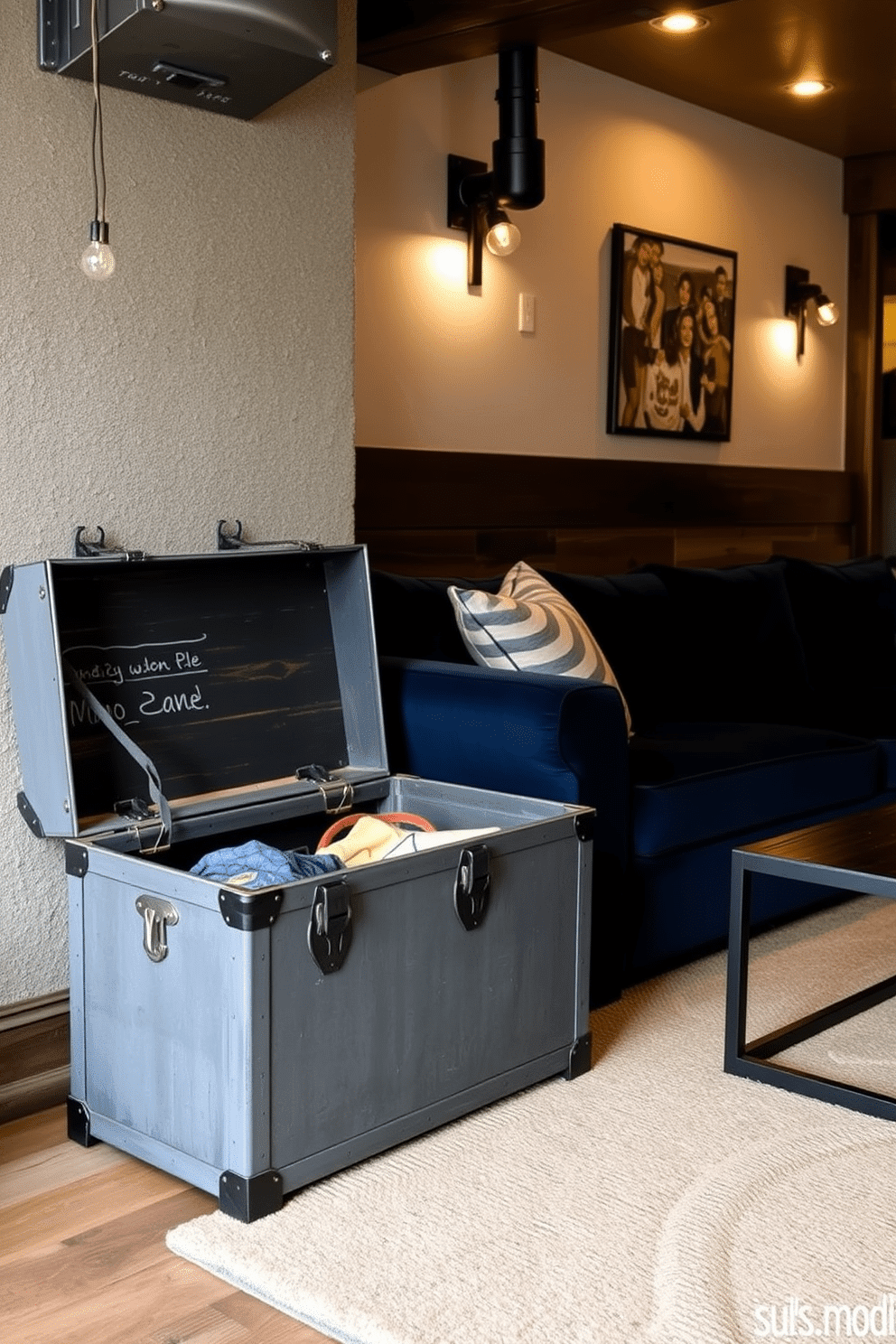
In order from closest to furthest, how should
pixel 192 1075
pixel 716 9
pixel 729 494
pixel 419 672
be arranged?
pixel 192 1075
pixel 419 672
pixel 716 9
pixel 729 494

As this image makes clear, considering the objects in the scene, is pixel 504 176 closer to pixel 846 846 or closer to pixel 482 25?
pixel 482 25

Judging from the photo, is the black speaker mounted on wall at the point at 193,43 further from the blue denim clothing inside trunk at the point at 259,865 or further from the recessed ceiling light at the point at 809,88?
the recessed ceiling light at the point at 809,88

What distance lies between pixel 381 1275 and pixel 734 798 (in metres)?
1.45

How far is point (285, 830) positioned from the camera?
2512mm

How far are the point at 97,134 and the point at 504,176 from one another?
5.75ft

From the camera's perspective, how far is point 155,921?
198 centimetres

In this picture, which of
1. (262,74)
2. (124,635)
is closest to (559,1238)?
(124,635)

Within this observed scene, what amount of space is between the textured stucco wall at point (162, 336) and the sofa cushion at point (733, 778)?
811 mm

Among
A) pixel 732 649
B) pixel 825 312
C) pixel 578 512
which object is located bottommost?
pixel 732 649

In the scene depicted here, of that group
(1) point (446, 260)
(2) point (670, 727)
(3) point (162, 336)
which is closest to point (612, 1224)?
(3) point (162, 336)

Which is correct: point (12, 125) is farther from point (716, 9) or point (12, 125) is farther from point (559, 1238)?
point (716, 9)

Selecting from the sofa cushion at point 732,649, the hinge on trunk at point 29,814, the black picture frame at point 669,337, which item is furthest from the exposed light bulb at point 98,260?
the black picture frame at point 669,337

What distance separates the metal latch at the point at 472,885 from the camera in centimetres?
212

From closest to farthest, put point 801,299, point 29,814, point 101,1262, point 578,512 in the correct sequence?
point 101,1262 < point 29,814 < point 578,512 < point 801,299
